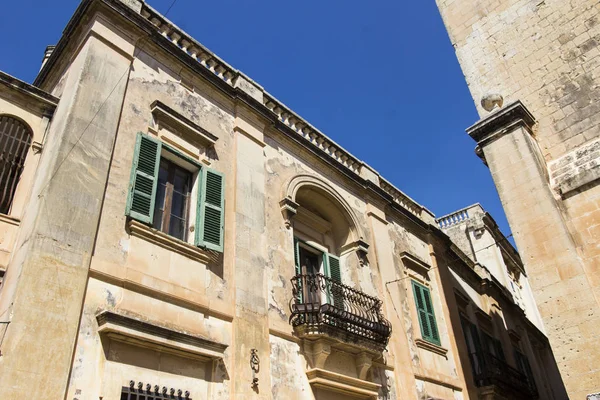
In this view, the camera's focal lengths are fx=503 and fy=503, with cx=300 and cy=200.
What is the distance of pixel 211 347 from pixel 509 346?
15221 millimetres

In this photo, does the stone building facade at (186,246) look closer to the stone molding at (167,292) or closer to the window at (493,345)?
the stone molding at (167,292)

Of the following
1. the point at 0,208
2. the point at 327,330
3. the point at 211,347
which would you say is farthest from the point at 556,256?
the point at 0,208

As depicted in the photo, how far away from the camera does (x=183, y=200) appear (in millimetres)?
9133

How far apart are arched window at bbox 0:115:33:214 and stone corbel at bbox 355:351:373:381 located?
6.92 meters

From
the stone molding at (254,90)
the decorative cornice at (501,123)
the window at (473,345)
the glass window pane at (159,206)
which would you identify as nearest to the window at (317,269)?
the stone molding at (254,90)

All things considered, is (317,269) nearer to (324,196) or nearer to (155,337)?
(324,196)

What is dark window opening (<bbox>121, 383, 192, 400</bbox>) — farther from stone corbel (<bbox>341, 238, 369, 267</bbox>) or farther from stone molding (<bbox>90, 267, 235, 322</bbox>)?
stone corbel (<bbox>341, 238, 369, 267</bbox>)

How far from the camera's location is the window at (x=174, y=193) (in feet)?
26.4

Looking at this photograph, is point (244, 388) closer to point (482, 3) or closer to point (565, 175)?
point (565, 175)

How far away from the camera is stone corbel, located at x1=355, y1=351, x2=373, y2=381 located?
10.2 metres

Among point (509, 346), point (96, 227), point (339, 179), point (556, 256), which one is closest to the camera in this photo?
point (96, 227)

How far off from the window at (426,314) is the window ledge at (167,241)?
697 centimetres

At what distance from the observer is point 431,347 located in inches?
508

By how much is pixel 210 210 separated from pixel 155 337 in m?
2.69
